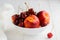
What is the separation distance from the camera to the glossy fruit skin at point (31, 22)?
99 cm

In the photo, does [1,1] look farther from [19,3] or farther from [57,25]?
[57,25]

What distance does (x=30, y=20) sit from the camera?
100 centimetres

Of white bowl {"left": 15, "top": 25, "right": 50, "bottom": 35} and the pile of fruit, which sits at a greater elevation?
the pile of fruit

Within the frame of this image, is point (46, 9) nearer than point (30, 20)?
No

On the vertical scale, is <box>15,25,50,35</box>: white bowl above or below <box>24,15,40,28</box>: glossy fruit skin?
below

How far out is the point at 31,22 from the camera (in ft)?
3.25

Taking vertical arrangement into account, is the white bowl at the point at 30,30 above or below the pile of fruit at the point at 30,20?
below

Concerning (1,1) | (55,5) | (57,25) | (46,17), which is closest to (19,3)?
(1,1)

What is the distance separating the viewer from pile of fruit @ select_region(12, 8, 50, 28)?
100 centimetres

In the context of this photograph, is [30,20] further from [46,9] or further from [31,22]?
[46,9]

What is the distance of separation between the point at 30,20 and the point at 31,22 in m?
0.01

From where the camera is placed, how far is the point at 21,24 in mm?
1012

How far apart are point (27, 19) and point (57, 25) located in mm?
304

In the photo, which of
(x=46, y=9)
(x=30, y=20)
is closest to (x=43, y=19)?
(x=30, y=20)
